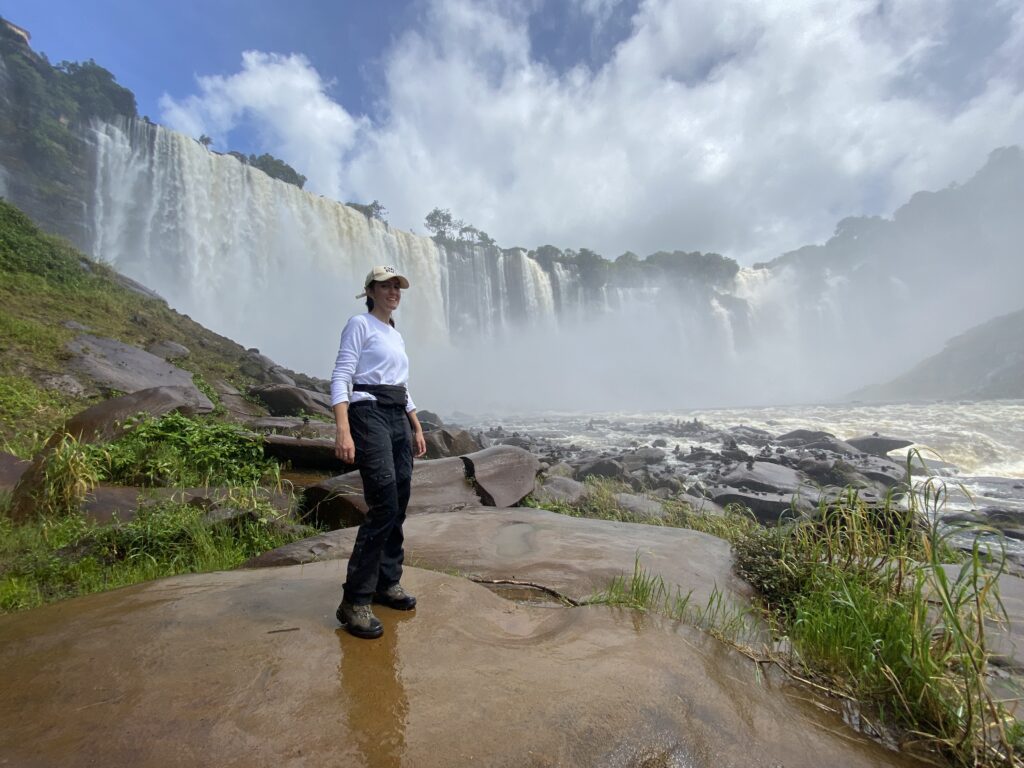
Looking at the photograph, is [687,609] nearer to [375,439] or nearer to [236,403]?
[375,439]

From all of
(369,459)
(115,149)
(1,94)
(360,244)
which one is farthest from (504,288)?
(369,459)

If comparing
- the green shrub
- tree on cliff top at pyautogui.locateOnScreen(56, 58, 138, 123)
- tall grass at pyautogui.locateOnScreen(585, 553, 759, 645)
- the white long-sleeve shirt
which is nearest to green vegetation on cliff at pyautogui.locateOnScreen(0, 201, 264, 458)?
A: the green shrub

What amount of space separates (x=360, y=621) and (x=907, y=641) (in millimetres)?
2692

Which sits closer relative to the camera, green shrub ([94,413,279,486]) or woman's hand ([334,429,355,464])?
woman's hand ([334,429,355,464])

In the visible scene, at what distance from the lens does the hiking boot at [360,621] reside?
247cm

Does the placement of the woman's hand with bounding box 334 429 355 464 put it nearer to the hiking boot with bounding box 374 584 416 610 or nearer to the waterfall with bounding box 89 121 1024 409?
the hiking boot with bounding box 374 584 416 610

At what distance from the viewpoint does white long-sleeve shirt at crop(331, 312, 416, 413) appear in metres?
2.74

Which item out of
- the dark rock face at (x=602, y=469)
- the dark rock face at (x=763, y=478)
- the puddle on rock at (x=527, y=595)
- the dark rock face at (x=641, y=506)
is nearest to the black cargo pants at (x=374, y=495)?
the puddle on rock at (x=527, y=595)

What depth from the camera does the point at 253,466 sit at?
22.6ft

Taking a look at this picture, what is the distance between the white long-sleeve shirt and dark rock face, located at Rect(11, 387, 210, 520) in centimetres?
448

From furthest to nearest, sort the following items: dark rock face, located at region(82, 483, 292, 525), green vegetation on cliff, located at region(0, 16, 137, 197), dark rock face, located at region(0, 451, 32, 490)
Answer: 1. green vegetation on cliff, located at region(0, 16, 137, 197)
2. dark rock face, located at region(0, 451, 32, 490)
3. dark rock face, located at region(82, 483, 292, 525)

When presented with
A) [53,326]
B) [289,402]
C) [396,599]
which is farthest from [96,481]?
[53,326]

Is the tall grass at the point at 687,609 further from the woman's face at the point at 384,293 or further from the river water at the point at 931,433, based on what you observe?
the river water at the point at 931,433

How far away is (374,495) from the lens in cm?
264
